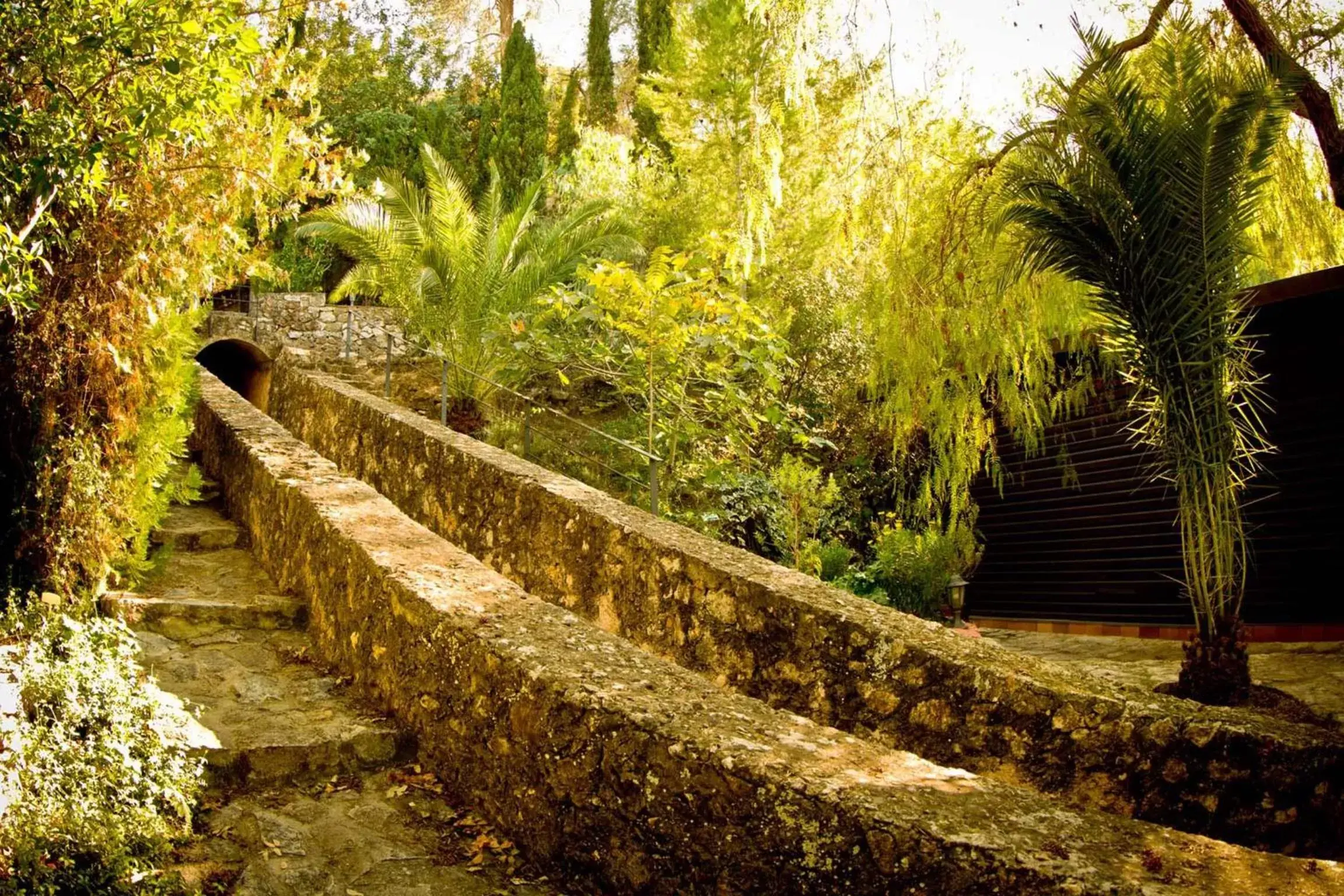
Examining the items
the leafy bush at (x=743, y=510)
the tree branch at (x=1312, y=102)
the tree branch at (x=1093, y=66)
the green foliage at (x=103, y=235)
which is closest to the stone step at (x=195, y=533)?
the green foliage at (x=103, y=235)

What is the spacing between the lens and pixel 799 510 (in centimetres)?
912

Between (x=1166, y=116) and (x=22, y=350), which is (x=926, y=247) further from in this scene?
(x=22, y=350)

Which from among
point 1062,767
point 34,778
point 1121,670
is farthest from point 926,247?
point 34,778

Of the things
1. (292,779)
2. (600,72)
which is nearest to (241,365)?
(600,72)

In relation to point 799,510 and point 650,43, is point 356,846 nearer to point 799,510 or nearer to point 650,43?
point 799,510

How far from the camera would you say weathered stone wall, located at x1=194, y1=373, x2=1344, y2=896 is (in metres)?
2.28

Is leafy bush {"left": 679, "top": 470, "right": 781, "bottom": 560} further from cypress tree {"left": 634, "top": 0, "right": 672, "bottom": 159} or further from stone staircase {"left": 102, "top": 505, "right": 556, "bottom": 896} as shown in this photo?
cypress tree {"left": 634, "top": 0, "right": 672, "bottom": 159}

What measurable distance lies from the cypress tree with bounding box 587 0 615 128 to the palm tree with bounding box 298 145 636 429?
933 centimetres

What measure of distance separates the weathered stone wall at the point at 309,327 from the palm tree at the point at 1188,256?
1075 cm

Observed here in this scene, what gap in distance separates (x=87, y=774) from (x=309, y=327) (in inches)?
520

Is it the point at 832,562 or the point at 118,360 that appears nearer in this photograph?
the point at 118,360

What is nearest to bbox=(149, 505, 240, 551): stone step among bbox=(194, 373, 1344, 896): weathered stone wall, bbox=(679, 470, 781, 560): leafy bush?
bbox=(194, 373, 1344, 896): weathered stone wall

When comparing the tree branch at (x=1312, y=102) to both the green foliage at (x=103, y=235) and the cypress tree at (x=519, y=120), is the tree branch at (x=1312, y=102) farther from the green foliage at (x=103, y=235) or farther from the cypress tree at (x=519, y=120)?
the cypress tree at (x=519, y=120)

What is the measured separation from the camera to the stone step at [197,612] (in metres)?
4.85
